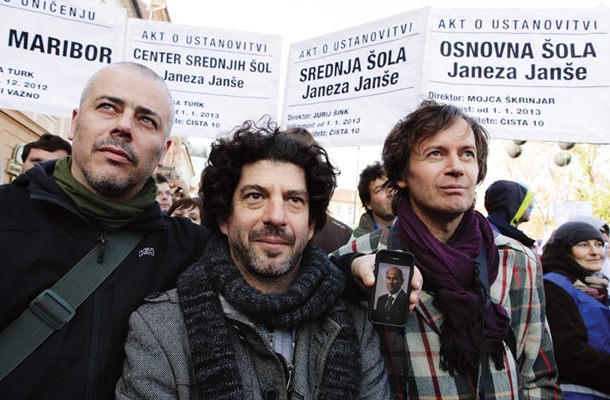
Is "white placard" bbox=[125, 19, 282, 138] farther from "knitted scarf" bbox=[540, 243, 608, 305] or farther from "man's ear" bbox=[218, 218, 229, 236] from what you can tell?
"knitted scarf" bbox=[540, 243, 608, 305]

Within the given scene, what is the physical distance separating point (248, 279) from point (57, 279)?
0.78 meters

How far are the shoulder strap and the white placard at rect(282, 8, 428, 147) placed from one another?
267cm

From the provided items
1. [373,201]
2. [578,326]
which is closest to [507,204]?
[578,326]

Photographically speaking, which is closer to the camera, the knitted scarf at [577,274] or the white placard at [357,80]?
the knitted scarf at [577,274]

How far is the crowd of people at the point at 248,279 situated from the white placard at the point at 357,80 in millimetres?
1364

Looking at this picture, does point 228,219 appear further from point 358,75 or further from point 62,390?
point 358,75

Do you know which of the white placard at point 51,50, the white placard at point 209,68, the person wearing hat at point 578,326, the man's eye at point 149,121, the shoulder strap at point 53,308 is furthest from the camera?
the white placard at point 209,68

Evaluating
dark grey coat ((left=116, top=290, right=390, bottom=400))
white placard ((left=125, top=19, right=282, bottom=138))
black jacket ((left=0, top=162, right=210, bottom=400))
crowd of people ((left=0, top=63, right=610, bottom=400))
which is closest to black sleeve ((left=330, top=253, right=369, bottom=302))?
crowd of people ((left=0, top=63, right=610, bottom=400))

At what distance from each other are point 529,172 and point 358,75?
2185 centimetres

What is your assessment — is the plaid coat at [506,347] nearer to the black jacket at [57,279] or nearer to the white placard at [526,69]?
the black jacket at [57,279]

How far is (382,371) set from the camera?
1804 millimetres

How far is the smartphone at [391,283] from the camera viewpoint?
1.66m

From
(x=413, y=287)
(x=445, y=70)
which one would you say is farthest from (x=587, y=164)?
(x=413, y=287)

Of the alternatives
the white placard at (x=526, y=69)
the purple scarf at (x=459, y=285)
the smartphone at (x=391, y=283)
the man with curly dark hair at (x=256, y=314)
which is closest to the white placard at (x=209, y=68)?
the white placard at (x=526, y=69)
